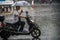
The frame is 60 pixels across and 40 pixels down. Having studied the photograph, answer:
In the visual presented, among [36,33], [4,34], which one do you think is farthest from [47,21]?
[4,34]

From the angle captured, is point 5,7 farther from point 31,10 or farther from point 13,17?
point 31,10

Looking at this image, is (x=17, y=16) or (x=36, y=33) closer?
(x=17, y=16)

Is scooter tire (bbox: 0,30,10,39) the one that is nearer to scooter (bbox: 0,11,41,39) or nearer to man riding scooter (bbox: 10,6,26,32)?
scooter (bbox: 0,11,41,39)

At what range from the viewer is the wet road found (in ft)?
5.83

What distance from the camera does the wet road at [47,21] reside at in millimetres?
1778

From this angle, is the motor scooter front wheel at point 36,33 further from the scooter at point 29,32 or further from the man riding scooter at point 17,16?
the man riding scooter at point 17,16

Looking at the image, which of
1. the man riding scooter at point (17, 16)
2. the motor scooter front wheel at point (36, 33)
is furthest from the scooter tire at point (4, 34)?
the motor scooter front wheel at point (36, 33)

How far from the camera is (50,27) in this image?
1864 millimetres

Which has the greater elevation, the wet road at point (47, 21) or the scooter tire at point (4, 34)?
the wet road at point (47, 21)

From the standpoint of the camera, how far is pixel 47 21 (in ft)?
6.01

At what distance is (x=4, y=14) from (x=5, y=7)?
7 cm

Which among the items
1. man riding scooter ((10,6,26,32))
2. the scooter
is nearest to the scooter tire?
the scooter

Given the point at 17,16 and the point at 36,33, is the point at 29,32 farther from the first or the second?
the point at 17,16

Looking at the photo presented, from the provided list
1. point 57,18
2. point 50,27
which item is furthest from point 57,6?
point 50,27
